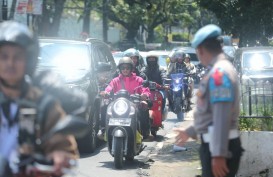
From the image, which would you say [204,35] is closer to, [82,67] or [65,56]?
[82,67]

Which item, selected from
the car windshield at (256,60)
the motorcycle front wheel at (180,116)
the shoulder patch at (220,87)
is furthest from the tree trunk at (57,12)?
the shoulder patch at (220,87)

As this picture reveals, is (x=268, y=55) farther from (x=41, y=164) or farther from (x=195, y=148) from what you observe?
(x=41, y=164)

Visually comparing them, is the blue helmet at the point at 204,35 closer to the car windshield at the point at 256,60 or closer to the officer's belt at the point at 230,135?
the officer's belt at the point at 230,135

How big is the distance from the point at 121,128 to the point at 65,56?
2723 millimetres

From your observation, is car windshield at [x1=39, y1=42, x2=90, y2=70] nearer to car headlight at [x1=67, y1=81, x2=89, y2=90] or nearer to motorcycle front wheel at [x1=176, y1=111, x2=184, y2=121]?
car headlight at [x1=67, y1=81, x2=89, y2=90]

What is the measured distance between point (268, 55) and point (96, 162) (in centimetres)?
805

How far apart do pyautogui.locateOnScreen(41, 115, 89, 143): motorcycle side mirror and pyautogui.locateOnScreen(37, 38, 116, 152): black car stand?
6830 mm

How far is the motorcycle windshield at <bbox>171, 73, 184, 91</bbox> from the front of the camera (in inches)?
577

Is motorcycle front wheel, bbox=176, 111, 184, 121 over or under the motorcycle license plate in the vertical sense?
under

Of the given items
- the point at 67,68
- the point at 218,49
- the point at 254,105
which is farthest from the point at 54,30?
the point at 218,49

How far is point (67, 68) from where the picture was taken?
1038 centimetres

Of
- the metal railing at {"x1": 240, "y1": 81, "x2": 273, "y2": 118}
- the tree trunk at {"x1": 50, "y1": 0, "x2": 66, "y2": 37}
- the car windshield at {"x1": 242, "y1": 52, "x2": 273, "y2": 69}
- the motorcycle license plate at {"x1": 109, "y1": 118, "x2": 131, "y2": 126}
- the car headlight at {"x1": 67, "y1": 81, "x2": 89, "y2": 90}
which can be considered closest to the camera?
the metal railing at {"x1": 240, "y1": 81, "x2": 273, "y2": 118}

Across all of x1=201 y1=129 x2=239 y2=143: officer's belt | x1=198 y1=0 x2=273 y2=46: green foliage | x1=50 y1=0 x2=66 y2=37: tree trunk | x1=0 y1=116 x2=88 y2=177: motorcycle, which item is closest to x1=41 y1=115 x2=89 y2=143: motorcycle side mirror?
x1=0 y1=116 x2=88 y2=177: motorcycle

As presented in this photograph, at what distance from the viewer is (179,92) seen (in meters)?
14.5
